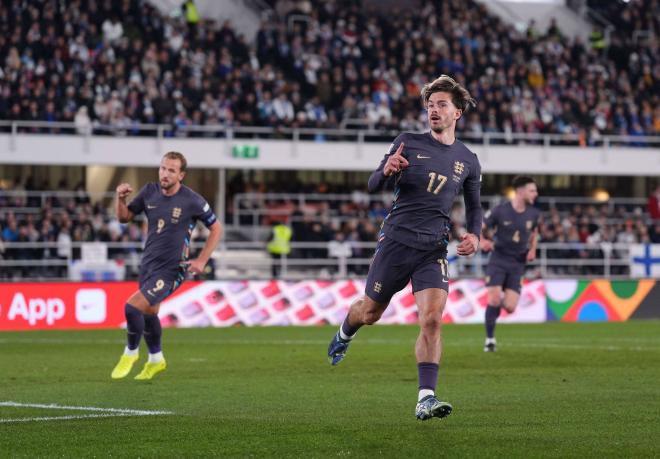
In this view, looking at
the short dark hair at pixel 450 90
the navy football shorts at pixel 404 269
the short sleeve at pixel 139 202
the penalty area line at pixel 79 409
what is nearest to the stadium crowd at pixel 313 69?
the short sleeve at pixel 139 202

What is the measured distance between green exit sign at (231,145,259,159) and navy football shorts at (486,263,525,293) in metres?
19.4

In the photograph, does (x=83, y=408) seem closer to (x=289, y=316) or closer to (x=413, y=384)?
(x=413, y=384)

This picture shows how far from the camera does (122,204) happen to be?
13.2 metres

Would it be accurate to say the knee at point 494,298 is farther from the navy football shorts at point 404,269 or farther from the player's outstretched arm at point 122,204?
the navy football shorts at point 404,269

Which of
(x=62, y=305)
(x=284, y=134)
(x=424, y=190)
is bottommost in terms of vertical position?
(x=62, y=305)

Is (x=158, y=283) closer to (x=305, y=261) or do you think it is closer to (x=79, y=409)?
(x=79, y=409)

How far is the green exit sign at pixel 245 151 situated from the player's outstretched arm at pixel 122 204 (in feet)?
79.2

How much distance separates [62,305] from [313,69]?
635 inches

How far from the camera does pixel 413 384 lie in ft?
44.3

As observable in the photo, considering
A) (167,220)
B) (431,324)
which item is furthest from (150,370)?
(431,324)

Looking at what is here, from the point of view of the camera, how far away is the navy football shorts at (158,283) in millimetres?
13727

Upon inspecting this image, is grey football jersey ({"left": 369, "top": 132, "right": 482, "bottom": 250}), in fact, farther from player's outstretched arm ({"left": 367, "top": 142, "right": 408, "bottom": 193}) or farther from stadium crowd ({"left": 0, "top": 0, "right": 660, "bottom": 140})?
stadium crowd ({"left": 0, "top": 0, "right": 660, "bottom": 140})

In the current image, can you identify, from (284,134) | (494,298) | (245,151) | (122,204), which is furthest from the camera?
(284,134)

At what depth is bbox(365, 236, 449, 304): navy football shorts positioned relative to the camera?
9.94 metres
